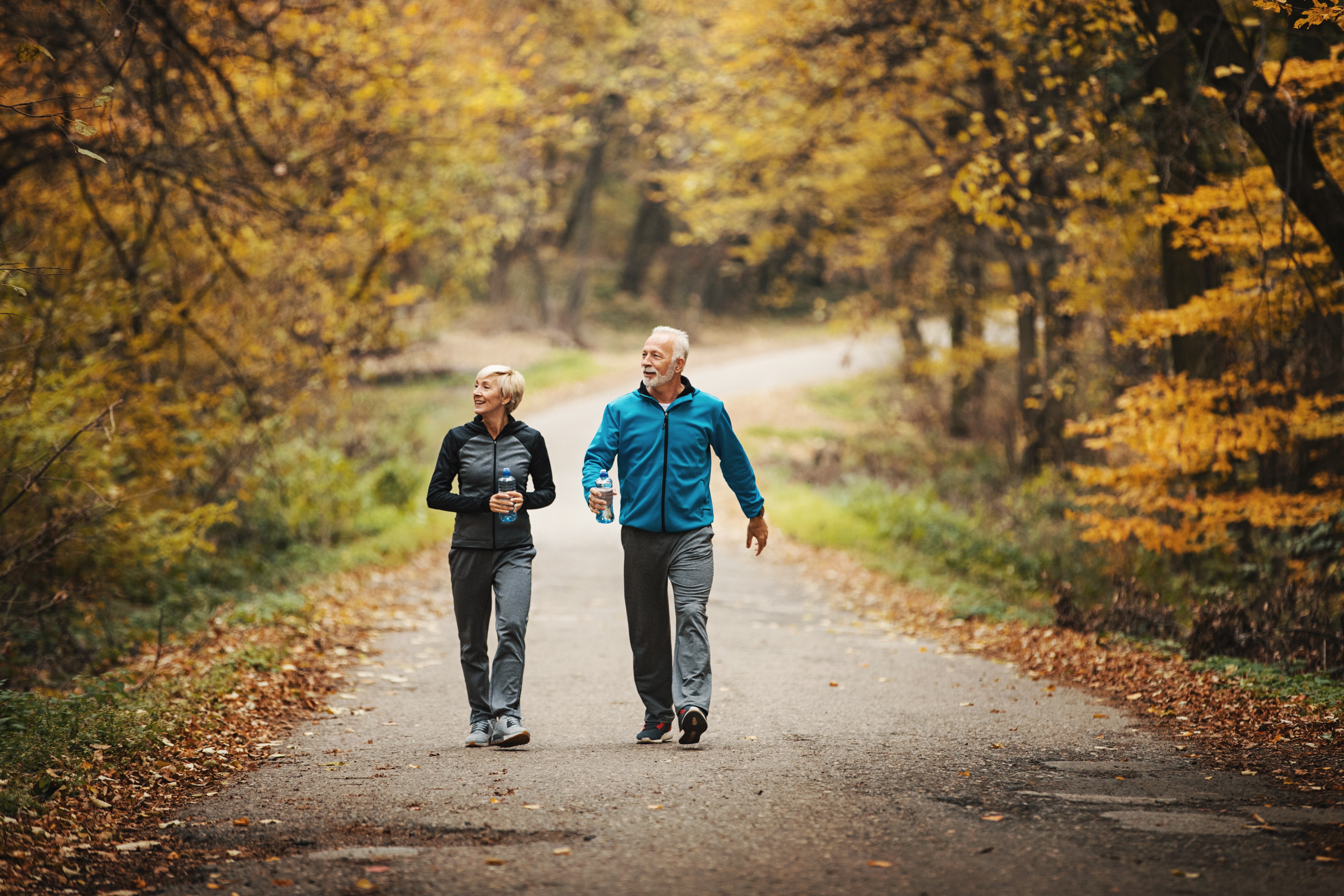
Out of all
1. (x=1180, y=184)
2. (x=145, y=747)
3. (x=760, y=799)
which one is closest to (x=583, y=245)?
(x=1180, y=184)

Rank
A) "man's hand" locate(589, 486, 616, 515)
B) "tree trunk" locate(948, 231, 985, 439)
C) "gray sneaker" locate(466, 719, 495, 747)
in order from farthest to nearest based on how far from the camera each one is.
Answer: "tree trunk" locate(948, 231, 985, 439)
"gray sneaker" locate(466, 719, 495, 747)
"man's hand" locate(589, 486, 616, 515)

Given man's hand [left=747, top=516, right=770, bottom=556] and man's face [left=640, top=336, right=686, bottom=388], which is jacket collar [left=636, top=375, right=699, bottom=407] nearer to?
man's face [left=640, top=336, right=686, bottom=388]

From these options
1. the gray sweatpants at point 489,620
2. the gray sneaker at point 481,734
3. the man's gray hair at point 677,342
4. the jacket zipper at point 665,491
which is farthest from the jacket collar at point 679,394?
the gray sneaker at point 481,734

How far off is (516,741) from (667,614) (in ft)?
3.33

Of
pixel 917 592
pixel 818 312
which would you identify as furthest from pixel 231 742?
pixel 818 312

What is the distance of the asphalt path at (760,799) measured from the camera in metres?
3.80

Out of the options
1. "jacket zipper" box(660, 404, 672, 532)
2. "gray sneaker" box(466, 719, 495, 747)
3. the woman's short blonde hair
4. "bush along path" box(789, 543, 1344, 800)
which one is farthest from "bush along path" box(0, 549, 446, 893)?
"bush along path" box(789, 543, 1344, 800)

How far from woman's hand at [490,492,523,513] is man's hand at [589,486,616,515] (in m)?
0.38

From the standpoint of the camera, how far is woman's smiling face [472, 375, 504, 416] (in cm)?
584

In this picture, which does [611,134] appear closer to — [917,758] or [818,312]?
[818,312]

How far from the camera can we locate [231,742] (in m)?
5.87

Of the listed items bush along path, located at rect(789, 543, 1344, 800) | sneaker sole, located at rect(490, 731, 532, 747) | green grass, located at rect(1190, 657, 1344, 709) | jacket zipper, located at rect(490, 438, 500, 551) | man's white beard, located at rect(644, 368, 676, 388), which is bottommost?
bush along path, located at rect(789, 543, 1344, 800)

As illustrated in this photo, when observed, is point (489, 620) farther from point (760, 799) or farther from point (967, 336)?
point (967, 336)

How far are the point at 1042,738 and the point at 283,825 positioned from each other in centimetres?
382
